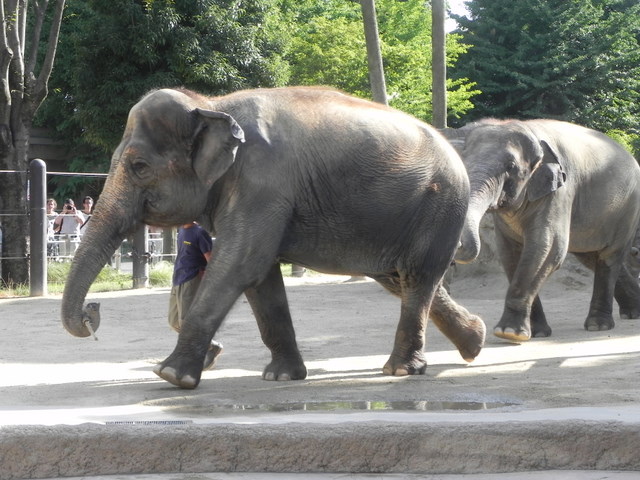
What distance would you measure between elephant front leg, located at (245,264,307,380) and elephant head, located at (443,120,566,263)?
8.82 feet

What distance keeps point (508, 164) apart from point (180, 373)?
424 centimetres

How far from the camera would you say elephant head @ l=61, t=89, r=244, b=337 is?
6289 mm

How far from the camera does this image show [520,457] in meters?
4.97

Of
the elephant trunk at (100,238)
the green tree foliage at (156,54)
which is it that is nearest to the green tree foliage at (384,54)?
the green tree foliage at (156,54)

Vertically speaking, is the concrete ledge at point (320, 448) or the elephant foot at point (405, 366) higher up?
the concrete ledge at point (320, 448)

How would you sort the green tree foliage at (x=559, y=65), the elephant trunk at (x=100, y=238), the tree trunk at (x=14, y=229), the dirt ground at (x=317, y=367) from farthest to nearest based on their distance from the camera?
the green tree foliage at (x=559, y=65) → the tree trunk at (x=14, y=229) → the elephant trunk at (x=100, y=238) → the dirt ground at (x=317, y=367)

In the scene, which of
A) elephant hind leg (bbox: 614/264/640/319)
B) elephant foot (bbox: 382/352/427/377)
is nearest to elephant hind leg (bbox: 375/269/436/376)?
elephant foot (bbox: 382/352/427/377)

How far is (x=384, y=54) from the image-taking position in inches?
1237

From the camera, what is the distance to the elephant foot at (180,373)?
20.6 feet

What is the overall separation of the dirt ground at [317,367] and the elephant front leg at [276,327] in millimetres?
138

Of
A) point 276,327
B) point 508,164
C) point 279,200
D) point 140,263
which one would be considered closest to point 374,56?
point 140,263

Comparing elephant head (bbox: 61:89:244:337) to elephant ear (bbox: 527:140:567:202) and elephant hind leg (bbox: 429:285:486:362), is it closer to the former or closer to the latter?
elephant hind leg (bbox: 429:285:486:362)

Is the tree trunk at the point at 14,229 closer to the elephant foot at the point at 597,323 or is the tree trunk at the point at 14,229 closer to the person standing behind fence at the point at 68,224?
the person standing behind fence at the point at 68,224

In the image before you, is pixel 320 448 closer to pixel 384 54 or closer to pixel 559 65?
pixel 384 54
